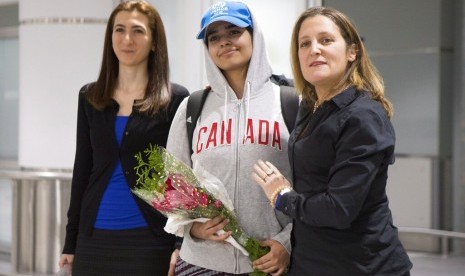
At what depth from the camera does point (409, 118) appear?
9.06 metres

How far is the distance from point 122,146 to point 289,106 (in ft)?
2.96

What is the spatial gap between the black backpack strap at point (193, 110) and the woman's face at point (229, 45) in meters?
0.18

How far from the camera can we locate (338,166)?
221cm

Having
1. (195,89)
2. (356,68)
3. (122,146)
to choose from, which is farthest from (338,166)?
(195,89)

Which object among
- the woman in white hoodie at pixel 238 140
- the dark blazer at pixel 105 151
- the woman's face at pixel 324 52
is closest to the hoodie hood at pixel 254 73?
the woman in white hoodie at pixel 238 140

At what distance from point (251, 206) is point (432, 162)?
21.8 ft

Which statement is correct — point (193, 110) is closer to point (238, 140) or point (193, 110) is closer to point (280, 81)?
point (238, 140)

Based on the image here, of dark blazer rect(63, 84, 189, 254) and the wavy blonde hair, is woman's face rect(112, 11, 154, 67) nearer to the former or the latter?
dark blazer rect(63, 84, 189, 254)

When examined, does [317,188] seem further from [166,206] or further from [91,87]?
[91,87]

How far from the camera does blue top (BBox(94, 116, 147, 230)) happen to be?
318 cm

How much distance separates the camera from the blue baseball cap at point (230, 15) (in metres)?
2.69

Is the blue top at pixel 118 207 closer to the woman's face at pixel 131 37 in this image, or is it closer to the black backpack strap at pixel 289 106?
the woman's face at pixel 131 37

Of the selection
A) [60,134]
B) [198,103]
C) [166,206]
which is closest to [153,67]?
[198,103]

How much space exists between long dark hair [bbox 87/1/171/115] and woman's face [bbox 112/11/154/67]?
0.12 feet
